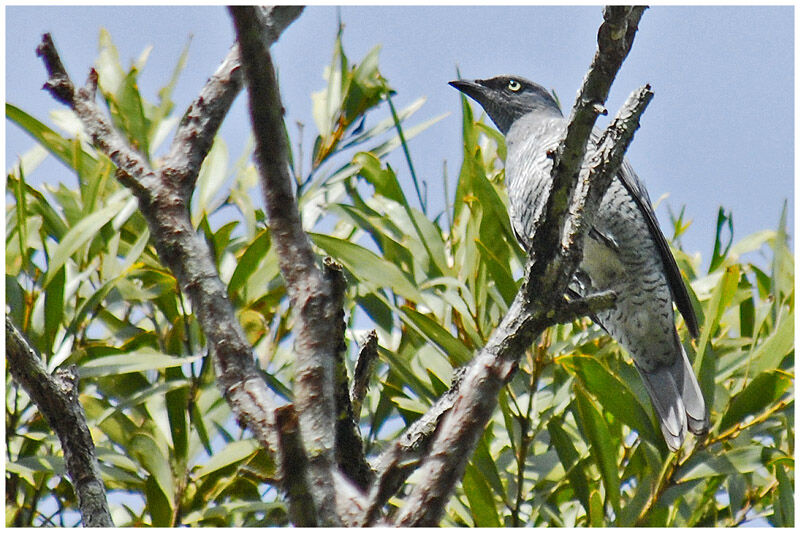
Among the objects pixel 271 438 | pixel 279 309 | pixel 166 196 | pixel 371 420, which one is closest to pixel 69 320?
pixel 279 309

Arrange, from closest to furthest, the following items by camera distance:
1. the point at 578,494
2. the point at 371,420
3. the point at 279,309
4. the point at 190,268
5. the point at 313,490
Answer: the point at 313,490, the point at 190,268, the point at 578,494, the point at 371,420, the point at 279,309

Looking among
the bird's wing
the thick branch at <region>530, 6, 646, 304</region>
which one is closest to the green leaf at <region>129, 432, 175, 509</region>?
the thick branch at <region>530, 6, 646, 304</region>

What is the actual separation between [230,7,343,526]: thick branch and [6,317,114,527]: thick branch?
59 centimetres

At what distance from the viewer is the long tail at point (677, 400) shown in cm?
222

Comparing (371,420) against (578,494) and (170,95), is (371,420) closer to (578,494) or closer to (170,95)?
(578,494)

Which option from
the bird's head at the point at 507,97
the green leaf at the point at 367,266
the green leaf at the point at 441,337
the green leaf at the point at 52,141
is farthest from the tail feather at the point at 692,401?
the green leaf at the point at 52,141

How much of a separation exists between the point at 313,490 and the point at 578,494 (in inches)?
48.8

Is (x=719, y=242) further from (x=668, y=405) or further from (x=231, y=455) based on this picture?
(x=231, y=455)

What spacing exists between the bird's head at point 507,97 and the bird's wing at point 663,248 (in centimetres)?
58

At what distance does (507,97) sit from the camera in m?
3.73

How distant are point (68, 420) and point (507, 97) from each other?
2.64 metres

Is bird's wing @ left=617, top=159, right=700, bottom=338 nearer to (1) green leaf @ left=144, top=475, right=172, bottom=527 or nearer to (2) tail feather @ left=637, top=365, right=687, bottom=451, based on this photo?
(2) tail feather @ left=637, top=365, right=687, bottom=451

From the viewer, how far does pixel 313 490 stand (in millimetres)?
1036

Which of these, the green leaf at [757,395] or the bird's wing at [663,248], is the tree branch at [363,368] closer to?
the green leaf at [757,395]
